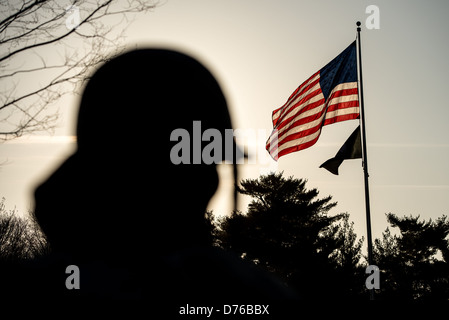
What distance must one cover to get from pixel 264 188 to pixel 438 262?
1922 cm

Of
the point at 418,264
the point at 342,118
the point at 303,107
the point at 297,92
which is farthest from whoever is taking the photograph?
the point at 418,264

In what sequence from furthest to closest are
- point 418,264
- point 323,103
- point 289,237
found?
point 418,264 → point 289,237 → point 323,103

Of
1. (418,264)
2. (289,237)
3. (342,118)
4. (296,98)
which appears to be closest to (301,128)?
(342,118)

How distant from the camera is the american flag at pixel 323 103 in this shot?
983 cm

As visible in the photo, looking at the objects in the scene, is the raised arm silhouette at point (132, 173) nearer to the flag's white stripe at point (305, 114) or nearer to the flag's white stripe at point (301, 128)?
the flag's white stripe at point (301, 128)

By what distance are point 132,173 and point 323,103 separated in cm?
603

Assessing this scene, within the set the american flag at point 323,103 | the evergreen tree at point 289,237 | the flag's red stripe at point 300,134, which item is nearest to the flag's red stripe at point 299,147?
the american flag at point 323,103

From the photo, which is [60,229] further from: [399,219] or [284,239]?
[399,219]

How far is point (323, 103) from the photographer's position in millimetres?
9844

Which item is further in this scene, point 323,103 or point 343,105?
point 343,105

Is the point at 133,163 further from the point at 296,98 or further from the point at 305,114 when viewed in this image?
the point at 296,98

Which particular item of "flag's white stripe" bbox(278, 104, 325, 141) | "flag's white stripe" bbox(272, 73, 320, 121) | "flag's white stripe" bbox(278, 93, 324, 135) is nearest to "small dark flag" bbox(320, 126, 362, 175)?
"flag's white stripe" bbox(278, 104, 325, 141)

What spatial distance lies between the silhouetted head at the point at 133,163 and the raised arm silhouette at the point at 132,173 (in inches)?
0.4
